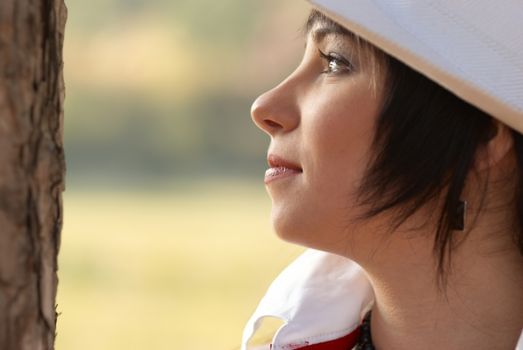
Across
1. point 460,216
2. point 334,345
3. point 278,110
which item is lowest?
point 334,345

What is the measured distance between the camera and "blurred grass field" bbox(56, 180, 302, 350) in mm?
6141

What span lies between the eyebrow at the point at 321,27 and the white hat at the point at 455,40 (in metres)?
0.11

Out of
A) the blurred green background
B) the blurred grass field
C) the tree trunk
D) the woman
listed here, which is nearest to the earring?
the woman

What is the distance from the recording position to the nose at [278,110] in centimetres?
133

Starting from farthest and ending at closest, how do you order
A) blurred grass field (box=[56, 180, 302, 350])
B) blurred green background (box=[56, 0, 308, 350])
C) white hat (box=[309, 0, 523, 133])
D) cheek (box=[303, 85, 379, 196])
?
blurred green background (box=[56, 0, 308, 350])
blurred grass field (box=[56, 180, 302, 350])
cheek (box=[303, 85, 379, 196])
white hat (box=[309, 0, 523, 133])

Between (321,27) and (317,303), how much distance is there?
1.19ft

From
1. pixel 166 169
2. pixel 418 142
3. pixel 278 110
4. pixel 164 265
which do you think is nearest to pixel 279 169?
pixel 278 110

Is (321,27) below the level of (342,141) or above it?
above

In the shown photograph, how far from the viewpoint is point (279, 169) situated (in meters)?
1.35

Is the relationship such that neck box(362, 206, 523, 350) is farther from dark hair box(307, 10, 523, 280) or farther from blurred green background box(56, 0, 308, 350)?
blurred green background box(56, 0, 308, 350)

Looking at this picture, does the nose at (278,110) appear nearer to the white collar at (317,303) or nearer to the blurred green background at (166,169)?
the white collar at (317,303)

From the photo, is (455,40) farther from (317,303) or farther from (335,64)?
(317,303)

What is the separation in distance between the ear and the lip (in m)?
0.19

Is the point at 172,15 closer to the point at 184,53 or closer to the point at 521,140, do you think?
the point at 184,53
